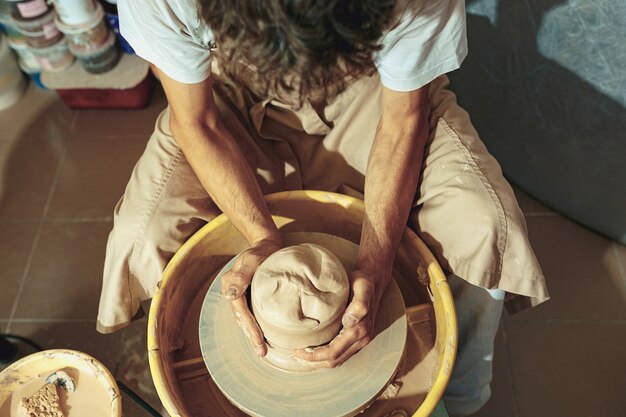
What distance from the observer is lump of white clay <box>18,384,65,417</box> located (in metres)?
1.39

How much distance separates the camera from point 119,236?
52.8 inches

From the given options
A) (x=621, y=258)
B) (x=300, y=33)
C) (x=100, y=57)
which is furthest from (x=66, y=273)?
(x=621, y=258)

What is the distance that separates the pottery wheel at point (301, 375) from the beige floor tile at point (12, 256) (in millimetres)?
1116

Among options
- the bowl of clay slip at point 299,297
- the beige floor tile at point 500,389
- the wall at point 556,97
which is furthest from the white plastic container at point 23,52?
the beige floor tile at point 500,389

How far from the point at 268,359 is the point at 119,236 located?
434 mm

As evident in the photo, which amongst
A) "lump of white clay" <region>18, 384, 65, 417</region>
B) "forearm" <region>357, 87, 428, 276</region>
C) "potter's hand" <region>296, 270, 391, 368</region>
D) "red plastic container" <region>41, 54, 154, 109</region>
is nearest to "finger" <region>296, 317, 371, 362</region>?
"potter's hand" <region>296, 270, 391, 368</region>

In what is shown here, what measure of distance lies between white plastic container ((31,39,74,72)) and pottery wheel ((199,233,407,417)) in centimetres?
159

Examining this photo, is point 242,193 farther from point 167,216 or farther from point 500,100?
point 500,100

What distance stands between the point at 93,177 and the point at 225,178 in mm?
1203

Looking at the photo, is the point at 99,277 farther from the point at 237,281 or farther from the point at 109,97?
the point at 237,281

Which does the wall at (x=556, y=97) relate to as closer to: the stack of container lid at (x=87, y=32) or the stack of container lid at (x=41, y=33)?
the stack of container lid at (x=87, y=32)

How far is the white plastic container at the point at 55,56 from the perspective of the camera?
2.37m

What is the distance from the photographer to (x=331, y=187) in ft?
5.26

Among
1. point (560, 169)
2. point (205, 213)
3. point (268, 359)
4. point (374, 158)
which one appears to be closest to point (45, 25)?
point (205, 213)
